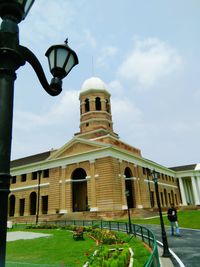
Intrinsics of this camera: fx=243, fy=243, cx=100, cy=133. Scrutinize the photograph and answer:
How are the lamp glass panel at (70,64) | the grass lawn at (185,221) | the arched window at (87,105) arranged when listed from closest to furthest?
the lamp glass panel at (70,64) → the grass lawn at (185,221) → the arched window at (87,105)

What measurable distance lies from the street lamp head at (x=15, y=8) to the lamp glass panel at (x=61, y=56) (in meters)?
0.66

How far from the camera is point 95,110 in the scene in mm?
40094

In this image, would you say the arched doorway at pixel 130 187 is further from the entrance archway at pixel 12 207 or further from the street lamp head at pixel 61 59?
the street lamp head at pixel 61 59

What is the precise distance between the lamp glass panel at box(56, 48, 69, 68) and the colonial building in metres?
28.9

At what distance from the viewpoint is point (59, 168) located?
38250mm

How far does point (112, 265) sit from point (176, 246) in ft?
22.1

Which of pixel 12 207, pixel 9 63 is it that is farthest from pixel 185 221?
pixel 12 207

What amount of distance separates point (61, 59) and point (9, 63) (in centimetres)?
87

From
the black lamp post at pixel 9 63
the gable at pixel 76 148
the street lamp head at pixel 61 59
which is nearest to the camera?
the black lamp post at pixel 9 63

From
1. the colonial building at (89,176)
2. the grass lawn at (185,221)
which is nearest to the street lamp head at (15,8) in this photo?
the grass lawn at (185,221)

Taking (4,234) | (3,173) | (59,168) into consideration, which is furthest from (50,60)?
(59,168)

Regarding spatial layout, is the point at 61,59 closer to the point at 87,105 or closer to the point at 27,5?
the point at 27,5

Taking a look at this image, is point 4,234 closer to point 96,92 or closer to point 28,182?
point 96,92

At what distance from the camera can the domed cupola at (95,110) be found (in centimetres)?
3916
